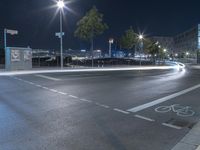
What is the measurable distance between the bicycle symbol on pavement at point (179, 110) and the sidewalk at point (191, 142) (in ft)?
6.56

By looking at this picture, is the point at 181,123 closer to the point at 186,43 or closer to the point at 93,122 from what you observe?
the point at 93,122

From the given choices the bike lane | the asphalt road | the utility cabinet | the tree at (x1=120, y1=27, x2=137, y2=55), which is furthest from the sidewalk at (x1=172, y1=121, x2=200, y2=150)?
the tree at (x1=120, y1=27, x2=137, y2=55)

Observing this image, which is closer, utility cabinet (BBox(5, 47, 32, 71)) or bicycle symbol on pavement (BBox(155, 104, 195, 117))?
bicycle symbol on pavement (BBox(155, 104, 195, 117))

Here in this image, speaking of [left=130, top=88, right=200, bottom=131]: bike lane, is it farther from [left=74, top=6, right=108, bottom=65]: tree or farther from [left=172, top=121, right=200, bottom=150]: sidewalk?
[left=74, top=6, right=108, bottom=65]: tree

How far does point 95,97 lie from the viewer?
12.1m

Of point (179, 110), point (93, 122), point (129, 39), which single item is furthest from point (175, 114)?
point (129, 39)

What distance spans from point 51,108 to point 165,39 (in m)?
184

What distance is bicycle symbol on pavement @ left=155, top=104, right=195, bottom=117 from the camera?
353 inches

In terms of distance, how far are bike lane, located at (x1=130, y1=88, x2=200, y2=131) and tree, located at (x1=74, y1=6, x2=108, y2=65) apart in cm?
3367

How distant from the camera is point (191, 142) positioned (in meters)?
5.96

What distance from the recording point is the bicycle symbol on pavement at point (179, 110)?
29.4ft

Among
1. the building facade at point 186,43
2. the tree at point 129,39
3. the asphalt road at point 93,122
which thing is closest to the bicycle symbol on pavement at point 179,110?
the asphalt road at point 93,122

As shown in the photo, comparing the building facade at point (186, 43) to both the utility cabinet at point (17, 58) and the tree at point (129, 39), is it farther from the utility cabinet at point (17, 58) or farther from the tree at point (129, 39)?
the utility cabinet at point (17, 58)

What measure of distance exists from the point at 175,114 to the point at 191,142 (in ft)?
9.93
